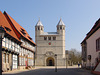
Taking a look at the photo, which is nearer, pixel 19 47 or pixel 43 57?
pixel 19 47

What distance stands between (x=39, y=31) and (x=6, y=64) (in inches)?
2193

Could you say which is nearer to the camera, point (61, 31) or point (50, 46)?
point (50, 46)

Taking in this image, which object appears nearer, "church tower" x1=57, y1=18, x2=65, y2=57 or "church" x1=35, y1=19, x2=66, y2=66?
"church" x1=35, y1=19, x2=66, y2=66

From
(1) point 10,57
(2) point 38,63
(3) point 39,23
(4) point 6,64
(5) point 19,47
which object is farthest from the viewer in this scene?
(3) point 39,23

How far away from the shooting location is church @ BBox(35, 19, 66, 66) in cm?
8044

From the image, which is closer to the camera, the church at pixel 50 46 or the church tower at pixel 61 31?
the church at pixel 50 46

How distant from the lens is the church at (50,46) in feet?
264

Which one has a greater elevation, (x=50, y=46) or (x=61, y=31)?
(x=61, y=31)

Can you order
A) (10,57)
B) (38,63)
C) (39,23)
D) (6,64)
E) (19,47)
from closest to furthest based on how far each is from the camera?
(6,64) < (10,57) < (19,47) < (38,63) < (39,23)

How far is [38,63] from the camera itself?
80.0 metres

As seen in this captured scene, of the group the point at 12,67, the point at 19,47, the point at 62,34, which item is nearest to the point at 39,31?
the point at 62,34

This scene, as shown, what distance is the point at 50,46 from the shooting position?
269ft

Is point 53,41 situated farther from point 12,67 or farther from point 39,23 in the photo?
point 12,67

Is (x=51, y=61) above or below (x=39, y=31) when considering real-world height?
below
